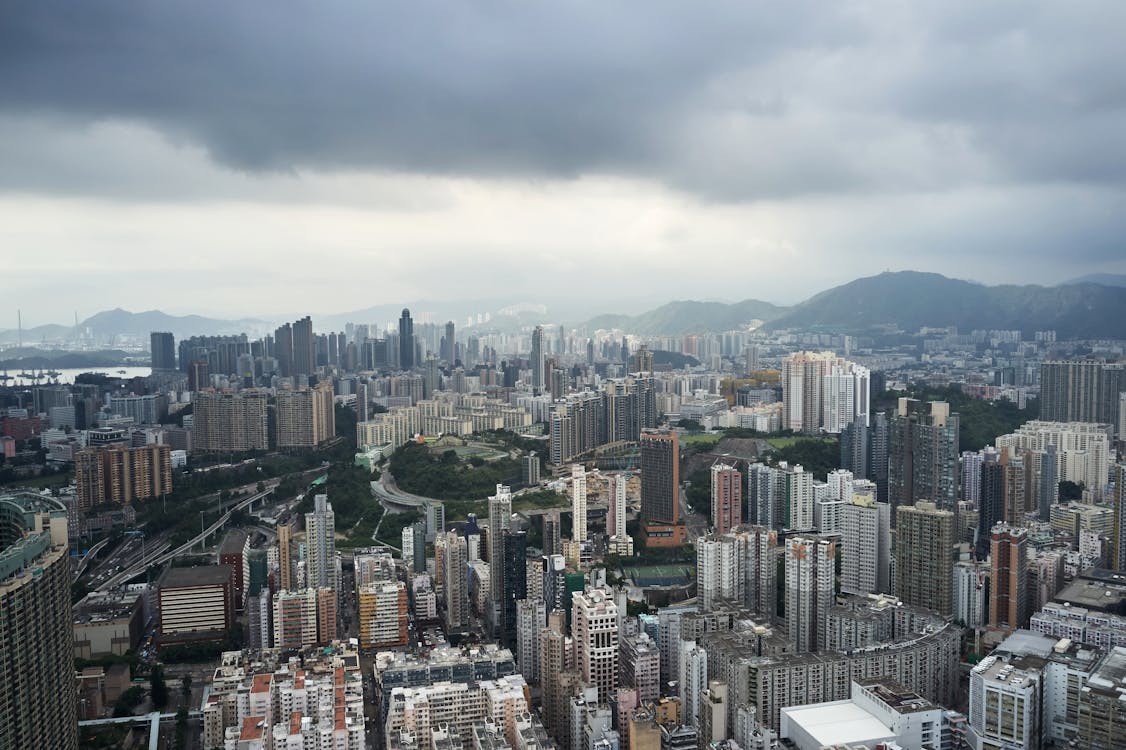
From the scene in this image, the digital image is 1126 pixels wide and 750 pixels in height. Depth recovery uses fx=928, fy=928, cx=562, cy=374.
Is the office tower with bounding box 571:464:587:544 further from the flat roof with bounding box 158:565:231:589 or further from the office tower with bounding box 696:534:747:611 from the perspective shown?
the flat roof with bounding box 158:565:231:589

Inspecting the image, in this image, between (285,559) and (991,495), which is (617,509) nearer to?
(285,559)

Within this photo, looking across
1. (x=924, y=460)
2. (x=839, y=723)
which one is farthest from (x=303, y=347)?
(x=839, y=723)

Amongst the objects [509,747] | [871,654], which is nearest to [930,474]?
[871,654]

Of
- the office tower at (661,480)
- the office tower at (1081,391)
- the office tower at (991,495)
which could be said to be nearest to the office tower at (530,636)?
the office tower at (661,480)

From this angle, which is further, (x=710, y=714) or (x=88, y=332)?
(x=88, y=332)

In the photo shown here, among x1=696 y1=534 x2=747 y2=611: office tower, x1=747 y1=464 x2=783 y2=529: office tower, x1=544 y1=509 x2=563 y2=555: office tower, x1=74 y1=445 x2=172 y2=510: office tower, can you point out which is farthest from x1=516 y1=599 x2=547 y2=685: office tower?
x1=74 y1=445 x2=172 y2=510: office tower

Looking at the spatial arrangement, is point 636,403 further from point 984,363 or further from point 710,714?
point 710,714
